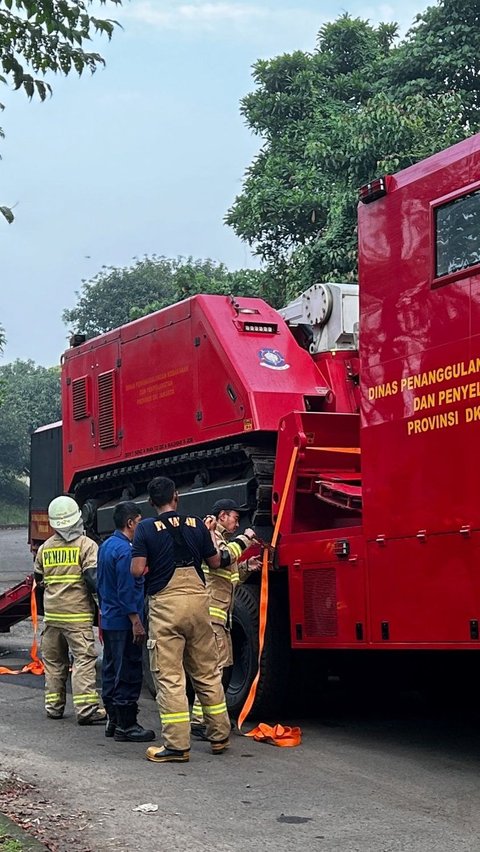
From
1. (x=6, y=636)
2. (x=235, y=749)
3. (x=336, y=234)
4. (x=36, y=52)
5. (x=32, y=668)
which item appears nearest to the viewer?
(x=36, y=52)

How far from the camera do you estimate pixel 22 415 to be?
2368 inches

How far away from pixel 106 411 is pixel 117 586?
3496 millimetres

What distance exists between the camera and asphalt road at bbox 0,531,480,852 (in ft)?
18.5

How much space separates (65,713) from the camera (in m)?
9.74

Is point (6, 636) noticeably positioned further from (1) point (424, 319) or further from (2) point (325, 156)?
(1) point (424, 319)

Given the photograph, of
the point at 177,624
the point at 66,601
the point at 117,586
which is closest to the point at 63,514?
A: the point at 66,601

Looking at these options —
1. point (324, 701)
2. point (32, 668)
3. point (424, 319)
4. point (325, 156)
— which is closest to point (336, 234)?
point (325, 156)

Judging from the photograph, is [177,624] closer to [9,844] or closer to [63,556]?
[63,556]

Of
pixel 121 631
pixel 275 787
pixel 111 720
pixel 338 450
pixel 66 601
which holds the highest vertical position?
pixel 338 450

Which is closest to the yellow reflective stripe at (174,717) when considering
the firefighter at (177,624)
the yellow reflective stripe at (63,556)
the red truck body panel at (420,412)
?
the firefighter at (177,624)

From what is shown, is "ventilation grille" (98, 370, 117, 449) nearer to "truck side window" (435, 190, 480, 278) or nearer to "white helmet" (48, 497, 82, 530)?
"white helmet" (48, 497, 82, 530)

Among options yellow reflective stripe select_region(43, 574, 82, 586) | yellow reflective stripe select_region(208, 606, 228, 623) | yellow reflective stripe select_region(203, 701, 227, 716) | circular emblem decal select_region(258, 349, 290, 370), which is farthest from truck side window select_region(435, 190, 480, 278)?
yellow reflective stripe select_region(43, 574, 82, 586)

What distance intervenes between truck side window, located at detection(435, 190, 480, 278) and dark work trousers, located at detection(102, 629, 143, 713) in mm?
3567

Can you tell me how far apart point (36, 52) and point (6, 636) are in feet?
37.8
